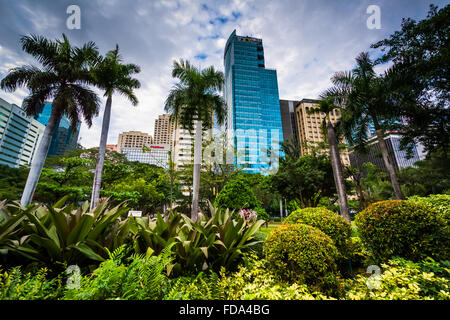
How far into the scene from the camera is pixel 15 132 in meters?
31.7

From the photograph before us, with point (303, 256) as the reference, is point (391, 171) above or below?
above

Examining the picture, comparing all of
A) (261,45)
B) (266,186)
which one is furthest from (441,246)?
(261,45)

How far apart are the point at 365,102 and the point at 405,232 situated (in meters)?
13.6

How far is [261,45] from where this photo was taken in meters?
A: 92.2

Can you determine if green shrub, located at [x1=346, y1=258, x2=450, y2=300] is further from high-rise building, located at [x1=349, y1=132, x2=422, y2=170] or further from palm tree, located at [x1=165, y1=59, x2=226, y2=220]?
high-rise building, located at [x1=349, y1=132, x2=422, y2=170]

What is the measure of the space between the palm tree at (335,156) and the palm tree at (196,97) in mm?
7036

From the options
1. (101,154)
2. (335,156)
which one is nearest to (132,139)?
(101,154)

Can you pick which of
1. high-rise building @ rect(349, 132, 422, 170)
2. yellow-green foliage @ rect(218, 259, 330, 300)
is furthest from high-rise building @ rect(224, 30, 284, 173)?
yellow-green foliage @ rect(218, 259, 330, 300)

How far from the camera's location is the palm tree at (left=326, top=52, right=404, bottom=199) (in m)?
12.6

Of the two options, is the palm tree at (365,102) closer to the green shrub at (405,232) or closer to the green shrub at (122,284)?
the green shrub at (405,232)

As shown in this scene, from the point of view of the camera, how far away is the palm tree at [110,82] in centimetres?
1209

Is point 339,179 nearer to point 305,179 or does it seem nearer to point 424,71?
point 305,179

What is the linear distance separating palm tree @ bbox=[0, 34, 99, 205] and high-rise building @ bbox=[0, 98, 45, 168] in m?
10.7
